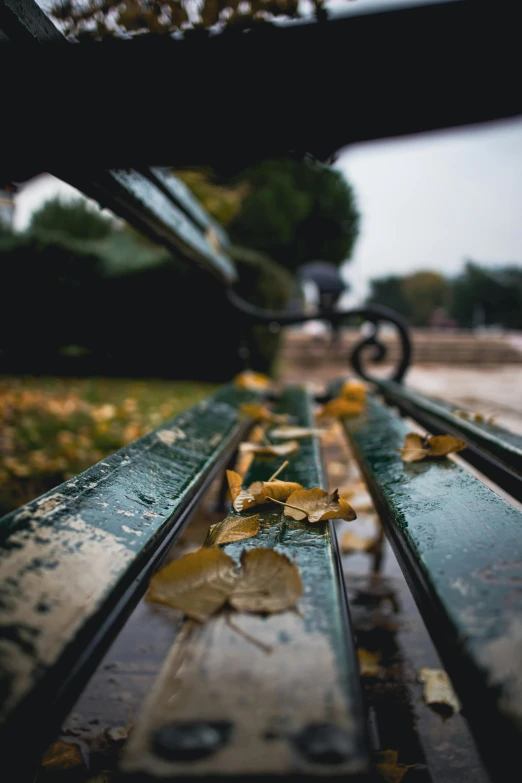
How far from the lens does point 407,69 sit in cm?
50

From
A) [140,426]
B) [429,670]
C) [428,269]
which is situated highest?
[428,269]

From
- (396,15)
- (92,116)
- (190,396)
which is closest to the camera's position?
(396,15)

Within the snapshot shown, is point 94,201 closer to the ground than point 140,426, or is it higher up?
higher up

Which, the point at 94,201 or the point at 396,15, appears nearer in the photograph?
the point at 396,15

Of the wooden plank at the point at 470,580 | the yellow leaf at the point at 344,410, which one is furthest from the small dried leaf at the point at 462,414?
the wooden plank at the point at 470,580

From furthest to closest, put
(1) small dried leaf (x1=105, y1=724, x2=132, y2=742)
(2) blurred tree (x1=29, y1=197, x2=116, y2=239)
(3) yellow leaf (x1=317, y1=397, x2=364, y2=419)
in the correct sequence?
1. (2) blurred tree (x1=29, y1=197, x2=116, y2=239)
2. (3) yellow leaf (x1=317, y1=397, x2=364, y2=419)
3. (1) small dried leaf (x1=105, y1=724, x2=132, y2=742)

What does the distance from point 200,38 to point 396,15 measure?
0.22 meters

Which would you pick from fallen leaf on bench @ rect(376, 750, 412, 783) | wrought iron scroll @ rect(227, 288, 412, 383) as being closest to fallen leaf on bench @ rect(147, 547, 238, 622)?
fallen leaf on bench @ rect(376, 750, 412, 783)

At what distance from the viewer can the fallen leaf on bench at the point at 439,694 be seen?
88cm

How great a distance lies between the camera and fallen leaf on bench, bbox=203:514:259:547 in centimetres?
56

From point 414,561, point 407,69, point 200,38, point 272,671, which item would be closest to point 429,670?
point 414,561

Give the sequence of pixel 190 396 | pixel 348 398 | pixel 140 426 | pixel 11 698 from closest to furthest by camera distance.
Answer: pixel 11 698 < pixel 348 398 < pixel 140 426 < pixel 190 396

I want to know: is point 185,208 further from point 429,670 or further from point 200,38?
point 429,670

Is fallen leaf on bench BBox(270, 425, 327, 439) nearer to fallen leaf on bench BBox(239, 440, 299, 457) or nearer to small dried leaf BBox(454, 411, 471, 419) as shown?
fallen leaf on bench BBox(239, 440, 299, 457)
